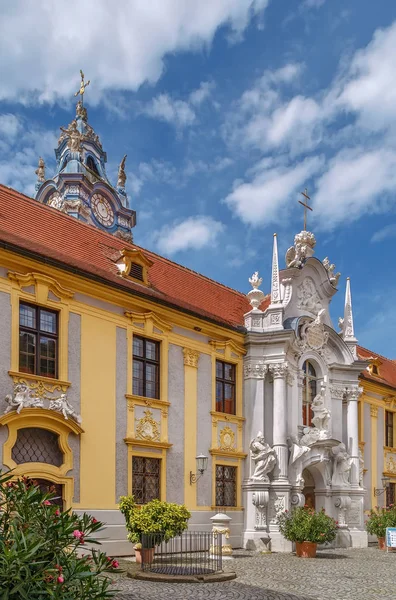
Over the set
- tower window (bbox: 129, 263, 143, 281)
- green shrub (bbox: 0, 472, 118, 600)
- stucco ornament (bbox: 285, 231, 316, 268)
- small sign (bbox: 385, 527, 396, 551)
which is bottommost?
small sign (bbox: 385, 527, 396, 551)

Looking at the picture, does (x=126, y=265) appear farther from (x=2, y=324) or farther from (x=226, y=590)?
(x=226, y=590)

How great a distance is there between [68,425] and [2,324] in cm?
287

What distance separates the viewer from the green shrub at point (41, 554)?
634cm

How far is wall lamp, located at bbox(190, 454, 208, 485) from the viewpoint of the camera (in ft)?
67.3

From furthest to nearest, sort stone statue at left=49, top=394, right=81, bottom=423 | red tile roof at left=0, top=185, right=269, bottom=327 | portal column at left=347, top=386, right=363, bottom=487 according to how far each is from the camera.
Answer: portal column at left=347, top=386, right=363, bottom=487 < red tile roof at left=0, top=185, right=269, bottom=327 < stone statue at left=49, top=394, right=81, bottom=423

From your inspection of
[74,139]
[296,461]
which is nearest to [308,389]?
[296,461]

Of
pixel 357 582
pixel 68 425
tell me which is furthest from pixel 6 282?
pixel 357 582

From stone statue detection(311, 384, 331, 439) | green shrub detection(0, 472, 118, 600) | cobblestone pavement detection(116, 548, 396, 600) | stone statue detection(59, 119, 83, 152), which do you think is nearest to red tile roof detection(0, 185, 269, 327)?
stone statue detection(311, 384, 331, 439)

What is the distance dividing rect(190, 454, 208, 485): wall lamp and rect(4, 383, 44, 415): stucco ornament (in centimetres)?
589

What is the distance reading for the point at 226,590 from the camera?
12930mm

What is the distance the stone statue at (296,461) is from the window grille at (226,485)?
1.83 metres

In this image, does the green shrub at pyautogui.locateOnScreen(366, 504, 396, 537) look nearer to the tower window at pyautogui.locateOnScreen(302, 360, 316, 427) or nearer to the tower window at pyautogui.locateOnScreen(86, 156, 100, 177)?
the tower window at pyautogui.locateOnScreen(302, 360, 316, 427)

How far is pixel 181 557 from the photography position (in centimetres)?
1603

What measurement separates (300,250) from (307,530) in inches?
396
